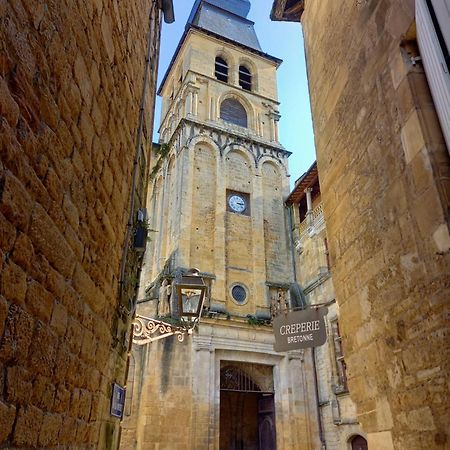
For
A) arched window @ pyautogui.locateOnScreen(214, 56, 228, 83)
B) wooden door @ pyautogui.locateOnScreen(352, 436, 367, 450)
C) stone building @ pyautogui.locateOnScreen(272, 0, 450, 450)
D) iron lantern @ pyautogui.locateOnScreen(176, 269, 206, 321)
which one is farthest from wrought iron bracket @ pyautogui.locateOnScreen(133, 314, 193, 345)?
arched window @ pyautogui.locateOnScreen(214, 56, 228, 83)

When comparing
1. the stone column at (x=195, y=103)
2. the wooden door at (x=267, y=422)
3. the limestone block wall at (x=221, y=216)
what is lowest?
the wooden door at (x=267, y=422)

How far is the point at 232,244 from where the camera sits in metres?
16.3

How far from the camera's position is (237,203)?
56.9 feet

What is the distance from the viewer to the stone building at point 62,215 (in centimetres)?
174

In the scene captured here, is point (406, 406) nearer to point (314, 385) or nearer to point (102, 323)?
point (102, 323)

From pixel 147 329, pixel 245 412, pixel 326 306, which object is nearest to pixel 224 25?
pixel 326 306

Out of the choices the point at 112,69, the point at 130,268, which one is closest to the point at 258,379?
the point at 130,268

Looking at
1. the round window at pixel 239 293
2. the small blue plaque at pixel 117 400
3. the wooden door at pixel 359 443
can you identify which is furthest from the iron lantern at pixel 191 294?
the round window at pixel 239 293

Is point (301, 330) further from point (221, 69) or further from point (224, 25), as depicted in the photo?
point (224, 25)

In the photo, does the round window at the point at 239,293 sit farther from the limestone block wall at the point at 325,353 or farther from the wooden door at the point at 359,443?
the wooden door at the point at 359,443

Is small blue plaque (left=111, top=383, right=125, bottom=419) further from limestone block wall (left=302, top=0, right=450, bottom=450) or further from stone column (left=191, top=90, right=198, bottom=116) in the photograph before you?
stone column (left=191, top=90, right=198, bottom=116)

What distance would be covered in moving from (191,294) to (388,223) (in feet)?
11.0

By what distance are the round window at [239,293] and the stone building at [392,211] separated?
10598mm

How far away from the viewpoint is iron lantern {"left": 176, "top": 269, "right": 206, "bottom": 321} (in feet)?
20.2
